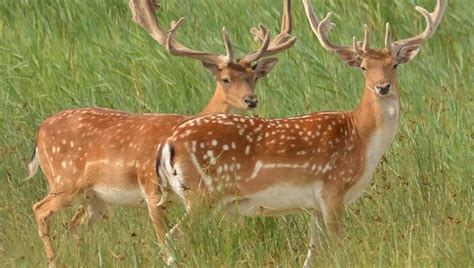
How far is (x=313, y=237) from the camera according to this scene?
720cm

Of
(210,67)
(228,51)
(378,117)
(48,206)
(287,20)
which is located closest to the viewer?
(378,117)

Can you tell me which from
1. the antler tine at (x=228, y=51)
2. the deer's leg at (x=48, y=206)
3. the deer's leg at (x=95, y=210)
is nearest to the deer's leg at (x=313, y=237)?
the deer's leg at (x=95, y=210)

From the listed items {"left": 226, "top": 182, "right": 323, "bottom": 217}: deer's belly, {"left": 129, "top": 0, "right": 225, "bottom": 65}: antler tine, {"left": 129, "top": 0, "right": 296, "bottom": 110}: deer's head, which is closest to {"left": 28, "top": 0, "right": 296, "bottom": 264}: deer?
{"left": 226, "top": 182, "right": 323, "bottom": 217}: deer's belly

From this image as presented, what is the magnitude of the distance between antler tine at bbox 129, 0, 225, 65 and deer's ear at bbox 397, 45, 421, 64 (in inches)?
62.8

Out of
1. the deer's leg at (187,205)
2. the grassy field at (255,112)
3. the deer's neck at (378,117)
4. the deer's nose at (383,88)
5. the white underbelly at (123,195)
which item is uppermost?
the deer's nose at (383,88)

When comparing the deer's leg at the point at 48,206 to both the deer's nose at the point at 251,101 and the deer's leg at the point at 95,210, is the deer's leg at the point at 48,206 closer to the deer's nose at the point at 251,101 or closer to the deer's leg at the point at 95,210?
the deer's leg at the point at 95,210

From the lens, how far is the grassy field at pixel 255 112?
6727mm

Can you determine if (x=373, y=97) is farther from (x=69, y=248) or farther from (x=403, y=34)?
(x=403, y=34)

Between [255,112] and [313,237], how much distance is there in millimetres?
2153

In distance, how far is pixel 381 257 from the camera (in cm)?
633

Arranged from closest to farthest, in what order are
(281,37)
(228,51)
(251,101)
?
1. (251,101)
2. (228,51)
3. (281,37)

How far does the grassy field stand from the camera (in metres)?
6.73

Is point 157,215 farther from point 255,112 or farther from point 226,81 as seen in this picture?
point 255,112

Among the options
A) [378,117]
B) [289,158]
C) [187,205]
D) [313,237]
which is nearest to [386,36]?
[378,117]
